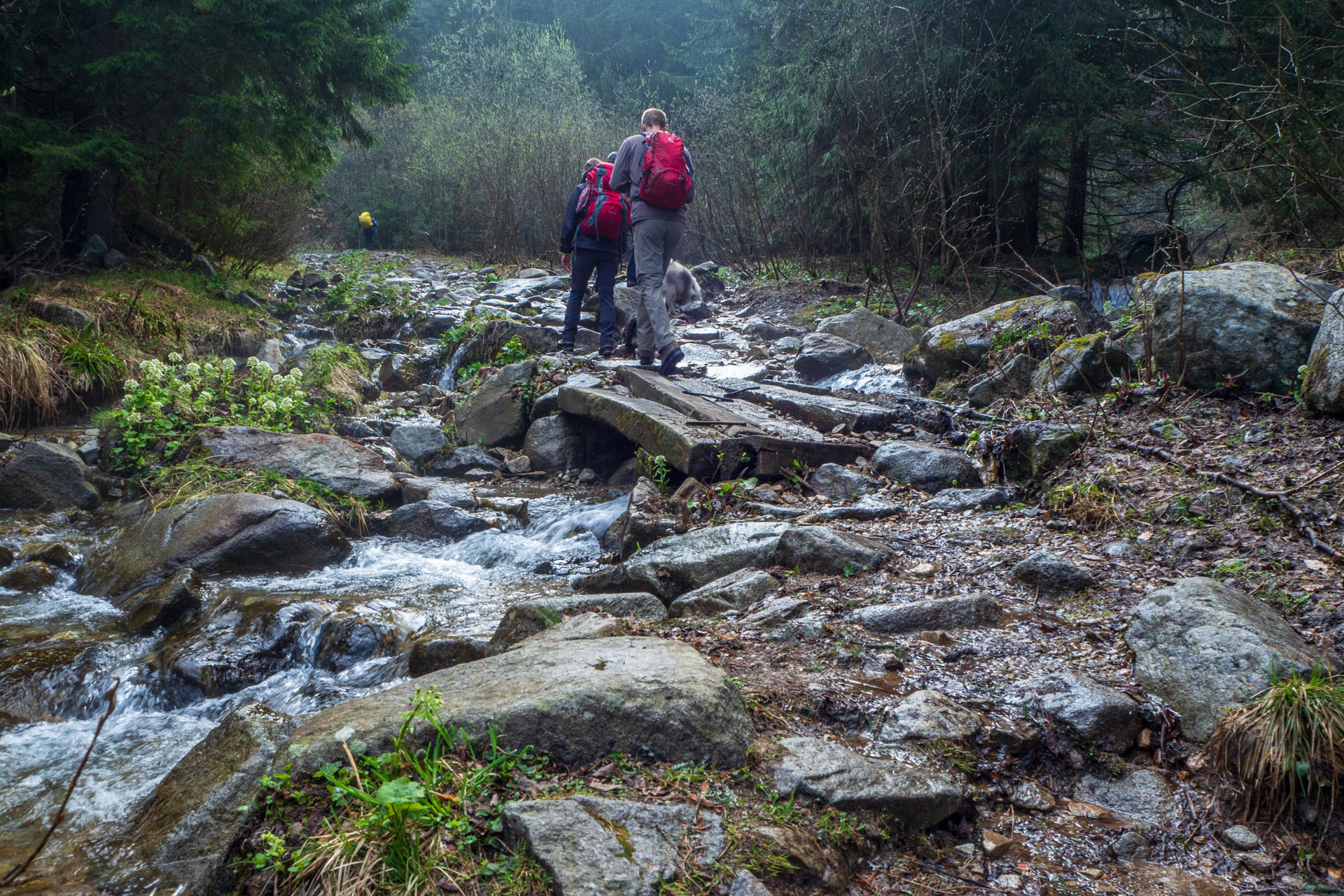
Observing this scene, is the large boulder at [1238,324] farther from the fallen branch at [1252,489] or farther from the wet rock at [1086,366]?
the fallen branch at [1252,489]

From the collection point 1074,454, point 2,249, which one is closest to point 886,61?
point 1074,454

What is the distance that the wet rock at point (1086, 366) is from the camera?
257 inches

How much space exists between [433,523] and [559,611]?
9.19 feet

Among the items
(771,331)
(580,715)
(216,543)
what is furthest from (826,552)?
(771,331)

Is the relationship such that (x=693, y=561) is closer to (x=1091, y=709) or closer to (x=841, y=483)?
(x=841, y=483)

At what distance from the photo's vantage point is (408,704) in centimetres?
256

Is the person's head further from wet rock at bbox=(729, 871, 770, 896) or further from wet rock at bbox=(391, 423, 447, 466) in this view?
wet rock at bbox=(729, 871, 770, 896)

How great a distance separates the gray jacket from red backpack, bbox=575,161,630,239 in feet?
1.93

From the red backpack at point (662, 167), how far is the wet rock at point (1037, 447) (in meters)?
3.69

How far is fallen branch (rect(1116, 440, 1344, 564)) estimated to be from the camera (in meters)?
3.73

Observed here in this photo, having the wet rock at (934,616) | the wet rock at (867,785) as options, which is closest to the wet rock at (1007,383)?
the wet rock at (934,616)

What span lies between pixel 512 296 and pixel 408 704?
13084 millimetres

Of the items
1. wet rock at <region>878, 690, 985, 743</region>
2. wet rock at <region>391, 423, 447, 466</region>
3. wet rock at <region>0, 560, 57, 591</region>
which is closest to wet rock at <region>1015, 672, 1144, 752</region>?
wet rock at <region>878, 690, 985, 743</region>

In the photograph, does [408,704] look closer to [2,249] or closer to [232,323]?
[232,323]
